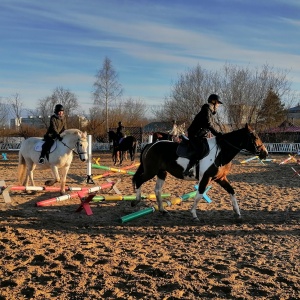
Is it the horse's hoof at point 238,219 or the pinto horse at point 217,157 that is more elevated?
the pinto horse at point 217,157

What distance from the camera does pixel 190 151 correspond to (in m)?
6.94

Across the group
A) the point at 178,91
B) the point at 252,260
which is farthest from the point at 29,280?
the point at 178,91

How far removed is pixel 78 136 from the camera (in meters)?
9.52

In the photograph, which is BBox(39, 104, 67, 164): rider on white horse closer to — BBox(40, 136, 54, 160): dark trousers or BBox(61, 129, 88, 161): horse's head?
BBox(40, 136, 54, 160): dark trousers

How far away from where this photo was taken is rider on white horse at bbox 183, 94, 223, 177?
688cm

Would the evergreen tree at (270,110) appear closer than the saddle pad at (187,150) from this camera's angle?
No

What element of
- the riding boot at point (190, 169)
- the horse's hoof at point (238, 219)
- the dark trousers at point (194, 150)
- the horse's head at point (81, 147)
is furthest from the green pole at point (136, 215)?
the horse's head at point (81, 147)

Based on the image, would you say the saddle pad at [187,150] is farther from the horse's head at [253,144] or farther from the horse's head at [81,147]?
the horse's head at [81,147]

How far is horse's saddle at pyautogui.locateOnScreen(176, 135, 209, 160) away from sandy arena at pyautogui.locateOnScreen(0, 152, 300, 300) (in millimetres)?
1320

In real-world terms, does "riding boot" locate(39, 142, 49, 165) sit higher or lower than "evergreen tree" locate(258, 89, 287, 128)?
lower

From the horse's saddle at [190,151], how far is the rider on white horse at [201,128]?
20 millimetres

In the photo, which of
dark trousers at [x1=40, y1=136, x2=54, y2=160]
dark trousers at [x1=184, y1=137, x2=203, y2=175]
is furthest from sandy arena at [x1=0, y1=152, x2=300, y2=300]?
dark trousers at [x1=40, y1=136, x2=54, y2=160]

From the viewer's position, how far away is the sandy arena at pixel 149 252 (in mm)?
3715

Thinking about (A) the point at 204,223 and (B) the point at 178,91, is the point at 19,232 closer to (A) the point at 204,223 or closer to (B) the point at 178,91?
(A) the point at 204,223
